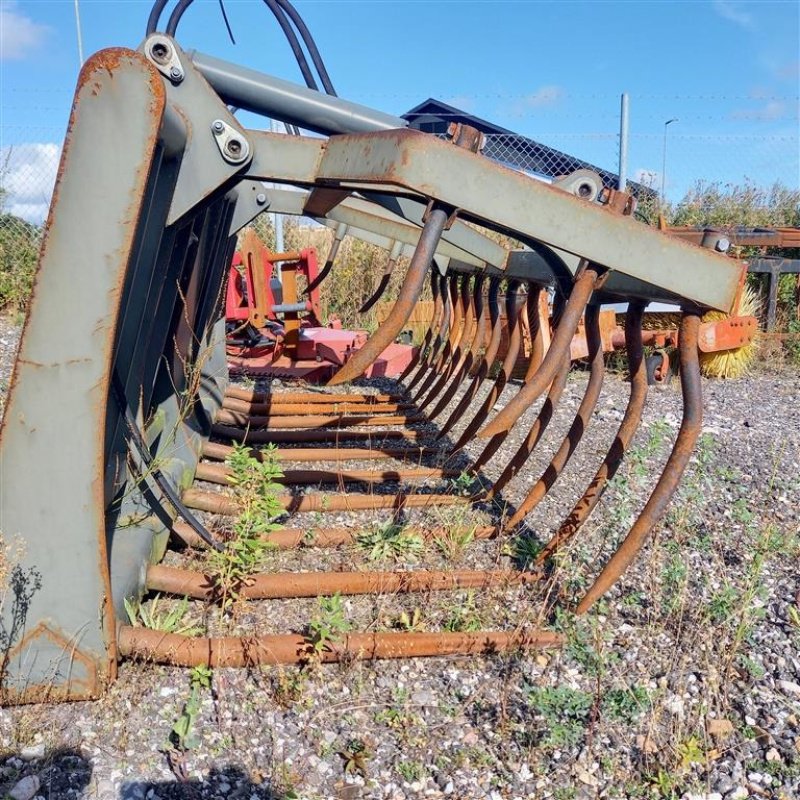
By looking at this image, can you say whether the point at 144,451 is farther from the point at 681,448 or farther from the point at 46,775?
the point at 681,448

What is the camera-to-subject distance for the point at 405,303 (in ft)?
5.72

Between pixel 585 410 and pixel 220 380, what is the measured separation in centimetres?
260

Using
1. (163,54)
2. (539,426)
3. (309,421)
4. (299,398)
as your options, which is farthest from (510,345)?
(163,54)

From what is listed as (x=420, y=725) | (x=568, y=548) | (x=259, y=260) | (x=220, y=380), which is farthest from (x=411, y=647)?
(x=259, y=260)

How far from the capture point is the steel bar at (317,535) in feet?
8.61

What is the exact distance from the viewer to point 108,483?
2.11 meters

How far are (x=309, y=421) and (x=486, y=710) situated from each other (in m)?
2.71

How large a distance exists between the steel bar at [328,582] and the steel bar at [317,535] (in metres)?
0.24

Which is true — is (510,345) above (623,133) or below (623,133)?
below

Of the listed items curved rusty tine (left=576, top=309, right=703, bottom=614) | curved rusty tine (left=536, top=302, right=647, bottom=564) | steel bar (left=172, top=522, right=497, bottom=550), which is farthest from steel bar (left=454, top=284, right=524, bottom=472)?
curved rusty tine (left=576, top=309, right=703, bottom=614)

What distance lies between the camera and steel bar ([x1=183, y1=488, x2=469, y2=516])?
9.77ft

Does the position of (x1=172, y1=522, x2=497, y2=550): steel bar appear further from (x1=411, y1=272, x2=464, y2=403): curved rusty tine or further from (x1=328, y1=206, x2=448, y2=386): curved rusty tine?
(x1=411, y1=272, x2=464, y2=403): curved rusty tine

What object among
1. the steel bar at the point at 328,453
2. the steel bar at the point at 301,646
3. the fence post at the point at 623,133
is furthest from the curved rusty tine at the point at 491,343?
the fence post at the point at 623,133

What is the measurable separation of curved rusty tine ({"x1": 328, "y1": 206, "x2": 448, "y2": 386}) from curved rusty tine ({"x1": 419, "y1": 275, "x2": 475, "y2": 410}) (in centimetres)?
263
